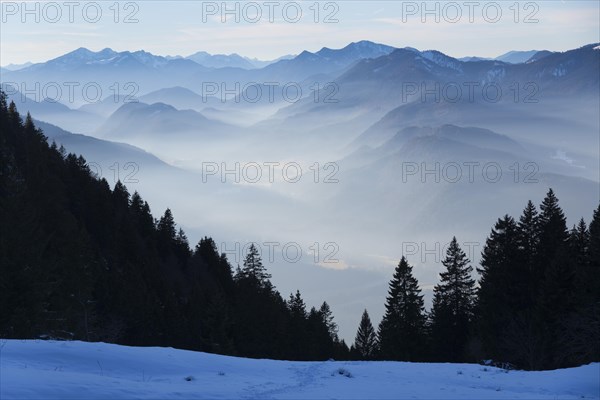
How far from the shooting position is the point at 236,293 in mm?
62500

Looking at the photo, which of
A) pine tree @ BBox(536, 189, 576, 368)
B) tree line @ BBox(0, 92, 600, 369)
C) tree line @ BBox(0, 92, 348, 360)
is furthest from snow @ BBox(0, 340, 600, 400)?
pine tree @ BBox(536, 189, 576, 368)

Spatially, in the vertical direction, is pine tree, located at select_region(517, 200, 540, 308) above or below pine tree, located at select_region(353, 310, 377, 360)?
above

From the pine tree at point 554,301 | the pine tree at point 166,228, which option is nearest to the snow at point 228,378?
the pine tree at point 554,301

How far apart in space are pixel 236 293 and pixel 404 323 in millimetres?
24386

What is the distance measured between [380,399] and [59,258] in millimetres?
27392

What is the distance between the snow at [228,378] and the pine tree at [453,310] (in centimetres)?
2088

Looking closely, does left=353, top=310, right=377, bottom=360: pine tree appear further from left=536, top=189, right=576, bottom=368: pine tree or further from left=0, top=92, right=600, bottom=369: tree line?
left=536, top=189, right=576, bottom=368: pine tree

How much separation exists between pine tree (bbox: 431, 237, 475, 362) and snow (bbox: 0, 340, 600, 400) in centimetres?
2088

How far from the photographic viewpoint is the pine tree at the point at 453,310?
45.5 meters

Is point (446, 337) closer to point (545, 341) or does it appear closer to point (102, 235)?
point (545, 341)

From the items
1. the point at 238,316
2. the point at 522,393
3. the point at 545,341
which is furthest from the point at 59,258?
the point at 545,341

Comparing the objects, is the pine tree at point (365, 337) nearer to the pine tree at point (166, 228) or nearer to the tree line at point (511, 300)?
the tree line at point (511, 300)

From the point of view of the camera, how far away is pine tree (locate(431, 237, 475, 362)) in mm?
45469

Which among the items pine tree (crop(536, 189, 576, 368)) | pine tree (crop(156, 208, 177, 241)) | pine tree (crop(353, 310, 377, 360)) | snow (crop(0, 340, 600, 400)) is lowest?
pine tree (crop(353, 310, 377, 360))
